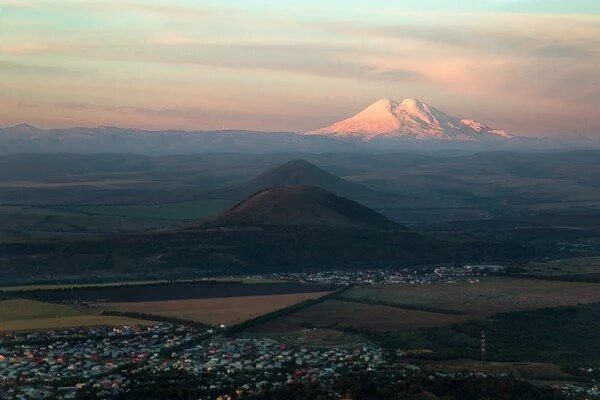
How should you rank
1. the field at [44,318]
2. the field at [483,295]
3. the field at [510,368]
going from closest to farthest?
the field at [510,368], the field at [44,318], the field at [483,295]

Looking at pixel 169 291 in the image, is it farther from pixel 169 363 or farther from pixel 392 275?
pixel 169 363

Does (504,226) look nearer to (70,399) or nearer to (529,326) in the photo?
(529,326)

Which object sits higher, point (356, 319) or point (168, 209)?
point (168, 209)

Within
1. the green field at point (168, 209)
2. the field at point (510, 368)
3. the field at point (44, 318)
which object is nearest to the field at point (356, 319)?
the field at point (44, 318)

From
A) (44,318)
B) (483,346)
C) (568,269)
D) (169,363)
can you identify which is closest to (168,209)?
(568,269)

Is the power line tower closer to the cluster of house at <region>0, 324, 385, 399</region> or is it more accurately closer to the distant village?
the distant village

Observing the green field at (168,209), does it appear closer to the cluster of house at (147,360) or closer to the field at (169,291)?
the field at (169,291)

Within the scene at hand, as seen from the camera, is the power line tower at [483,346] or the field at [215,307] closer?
the power line tower at [483,346]
